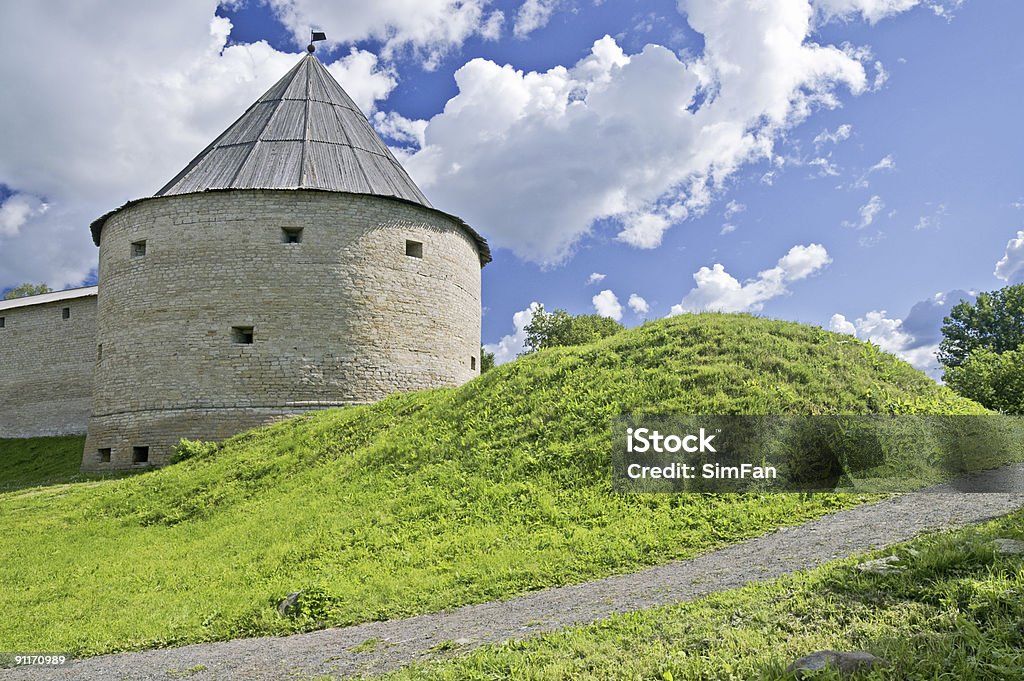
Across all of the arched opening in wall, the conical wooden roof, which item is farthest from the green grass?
the conical wooden roof

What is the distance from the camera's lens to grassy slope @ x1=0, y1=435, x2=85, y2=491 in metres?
19.3

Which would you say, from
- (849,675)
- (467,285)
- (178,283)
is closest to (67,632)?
(849,675)

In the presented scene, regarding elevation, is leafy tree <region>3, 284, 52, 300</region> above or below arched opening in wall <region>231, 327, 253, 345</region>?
above

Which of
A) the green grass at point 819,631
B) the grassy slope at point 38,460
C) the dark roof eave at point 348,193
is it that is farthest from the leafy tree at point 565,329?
the green grass at point 819,631

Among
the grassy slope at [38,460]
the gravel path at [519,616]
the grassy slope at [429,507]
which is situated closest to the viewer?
the gravel path at [519,616]

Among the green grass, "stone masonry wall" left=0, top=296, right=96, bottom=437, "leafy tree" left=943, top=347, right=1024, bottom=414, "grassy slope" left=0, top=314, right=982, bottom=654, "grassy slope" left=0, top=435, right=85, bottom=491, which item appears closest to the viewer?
the green grass

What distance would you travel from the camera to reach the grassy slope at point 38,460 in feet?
63.4

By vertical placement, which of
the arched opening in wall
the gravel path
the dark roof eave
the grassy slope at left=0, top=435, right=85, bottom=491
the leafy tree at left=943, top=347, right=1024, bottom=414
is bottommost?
the gravel path

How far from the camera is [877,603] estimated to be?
14.5 ft

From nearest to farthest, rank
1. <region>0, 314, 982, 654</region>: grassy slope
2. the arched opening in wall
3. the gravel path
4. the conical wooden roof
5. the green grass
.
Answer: the green grass → the gravel path → <region>0, 314, 982, 654</region>: grassy slope → the arched opening in wall → the conical wooden roof

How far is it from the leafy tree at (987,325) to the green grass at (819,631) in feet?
107

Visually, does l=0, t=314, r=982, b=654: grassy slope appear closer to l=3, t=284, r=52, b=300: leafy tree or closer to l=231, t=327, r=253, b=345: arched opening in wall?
l=231, t=327, r=253, b=345: arched opening in wall

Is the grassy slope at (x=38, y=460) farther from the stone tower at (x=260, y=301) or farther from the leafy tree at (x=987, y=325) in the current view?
the leafy tree at (x=987, y=325)

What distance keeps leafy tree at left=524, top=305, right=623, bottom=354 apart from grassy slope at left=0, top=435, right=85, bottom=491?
58.4 feet
